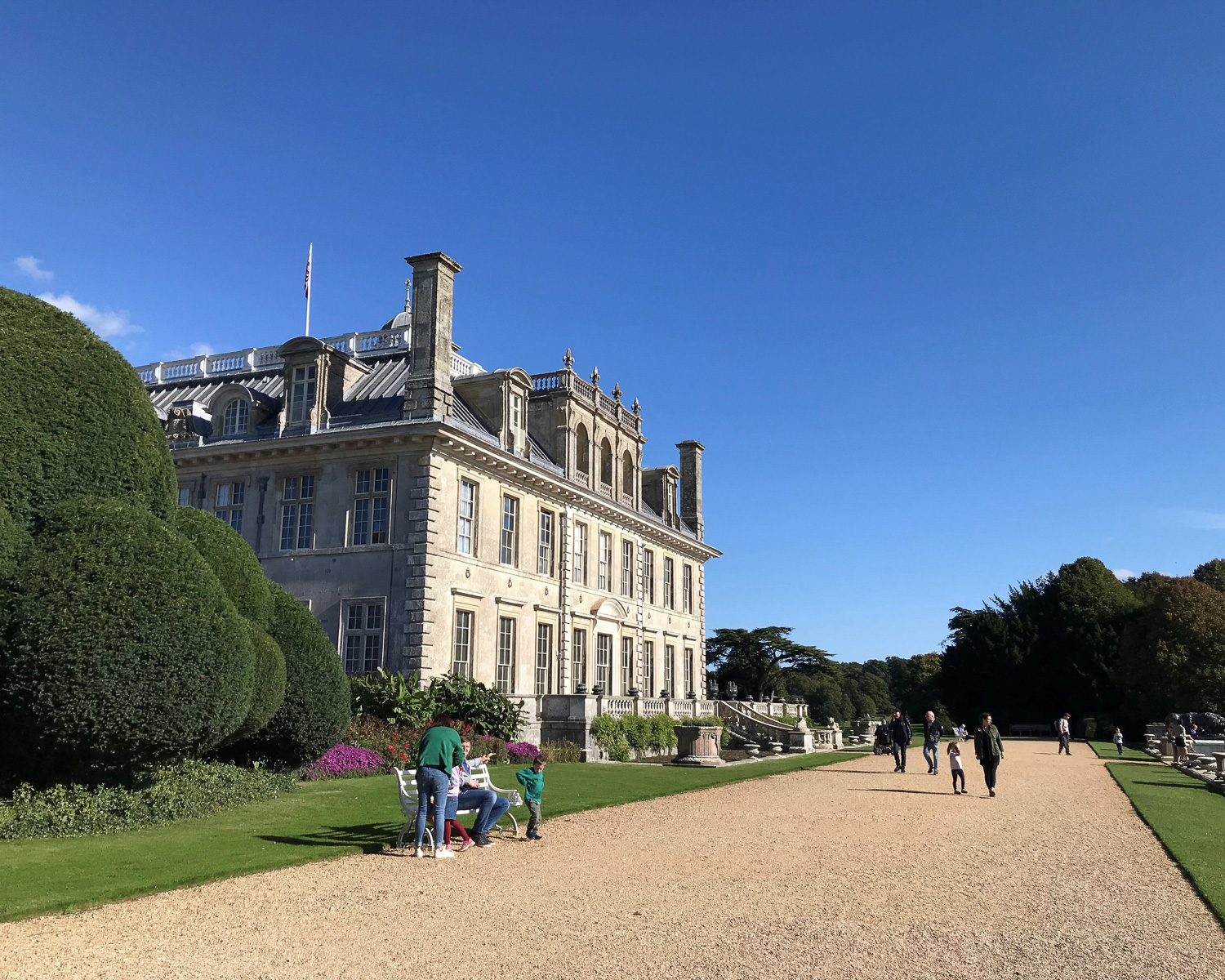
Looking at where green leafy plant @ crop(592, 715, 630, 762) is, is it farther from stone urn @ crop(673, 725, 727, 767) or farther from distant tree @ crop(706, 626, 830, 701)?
distant tree @ crop(706, 626, 830, 701)

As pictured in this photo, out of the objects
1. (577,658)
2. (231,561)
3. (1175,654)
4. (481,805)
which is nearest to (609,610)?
(577,658)

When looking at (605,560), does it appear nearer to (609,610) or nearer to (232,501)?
(609,610)

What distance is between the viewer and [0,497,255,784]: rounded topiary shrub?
35.8 feet

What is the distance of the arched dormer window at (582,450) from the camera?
35.8 meters

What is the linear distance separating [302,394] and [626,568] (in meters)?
14.9

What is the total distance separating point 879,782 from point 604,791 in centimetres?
723

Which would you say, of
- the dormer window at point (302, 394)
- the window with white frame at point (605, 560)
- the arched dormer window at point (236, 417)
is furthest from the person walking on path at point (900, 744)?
the arched dormer window at point (236, 417)

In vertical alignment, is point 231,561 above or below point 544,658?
above

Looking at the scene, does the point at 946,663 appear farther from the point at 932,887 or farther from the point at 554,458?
the point at 932,887

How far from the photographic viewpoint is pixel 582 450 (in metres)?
36.1

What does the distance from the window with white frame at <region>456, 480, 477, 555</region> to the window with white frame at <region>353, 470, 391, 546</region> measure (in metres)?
2.05

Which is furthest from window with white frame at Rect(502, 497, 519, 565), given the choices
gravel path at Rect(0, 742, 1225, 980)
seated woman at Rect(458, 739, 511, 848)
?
seated woman at Rect(458, 739, 511, 848)

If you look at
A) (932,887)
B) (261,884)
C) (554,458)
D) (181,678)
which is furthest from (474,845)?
(554,458)

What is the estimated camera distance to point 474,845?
37.0ft
